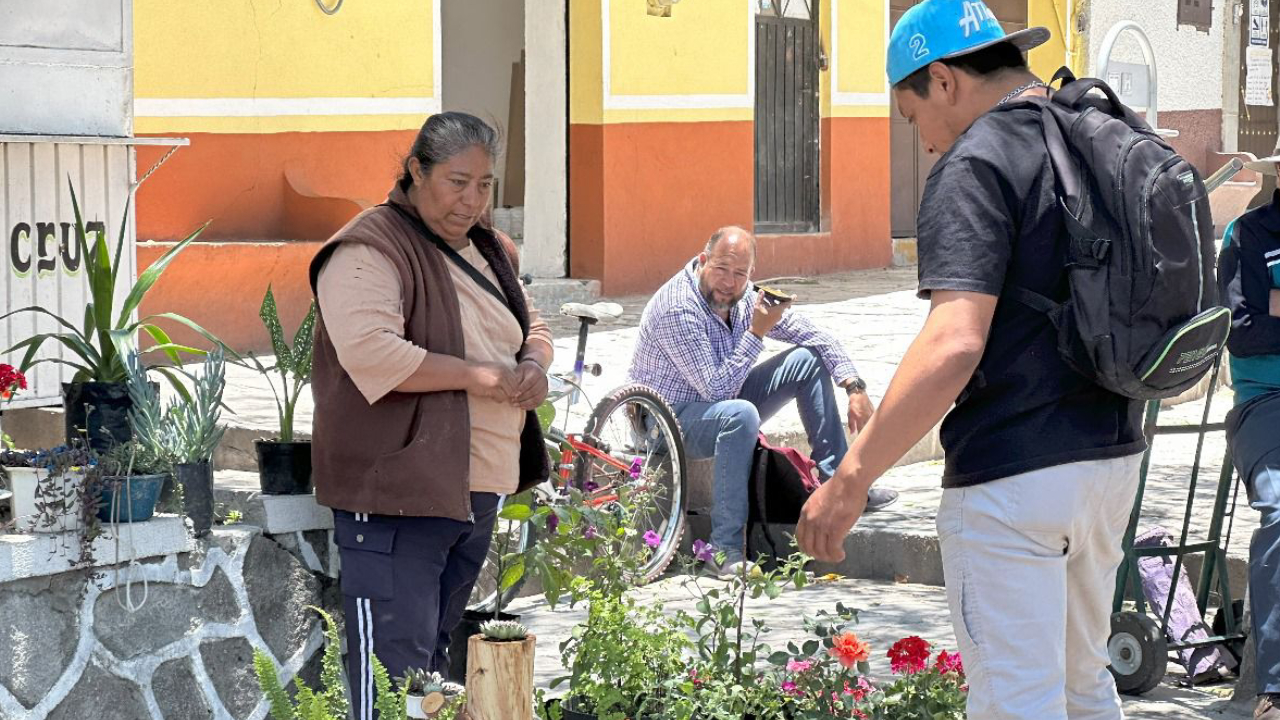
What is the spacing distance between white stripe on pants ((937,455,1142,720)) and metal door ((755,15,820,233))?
1158 centimetres

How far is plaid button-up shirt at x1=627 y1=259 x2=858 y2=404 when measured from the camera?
7219mm

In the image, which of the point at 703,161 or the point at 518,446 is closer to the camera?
the point at 518,446

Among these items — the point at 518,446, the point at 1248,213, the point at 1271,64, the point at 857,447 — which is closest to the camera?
the point at 857,447

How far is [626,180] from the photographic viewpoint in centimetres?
1298

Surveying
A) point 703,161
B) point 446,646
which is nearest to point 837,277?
point 703,161

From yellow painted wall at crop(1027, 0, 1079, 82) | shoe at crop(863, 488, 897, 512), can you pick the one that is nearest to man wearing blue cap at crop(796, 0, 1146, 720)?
shoe at crop(863, 488, 897, 512)

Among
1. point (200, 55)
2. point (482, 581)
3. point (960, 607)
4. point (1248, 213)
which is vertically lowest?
point (482, 581)

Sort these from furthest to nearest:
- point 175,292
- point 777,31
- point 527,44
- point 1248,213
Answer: point 777,31 < point 527,44 < point 175,292 < point 1248,213

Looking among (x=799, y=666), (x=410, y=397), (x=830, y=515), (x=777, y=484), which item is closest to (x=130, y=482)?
(x=410, y=397)

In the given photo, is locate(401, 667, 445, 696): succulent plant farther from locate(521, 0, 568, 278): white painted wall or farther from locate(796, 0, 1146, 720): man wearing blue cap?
locate(521, 0, 568, 278): white painted wall

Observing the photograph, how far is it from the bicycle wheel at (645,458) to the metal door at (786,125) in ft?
25.3

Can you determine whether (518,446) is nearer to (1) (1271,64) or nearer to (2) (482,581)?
(2) (482,581)

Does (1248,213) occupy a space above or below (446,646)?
above

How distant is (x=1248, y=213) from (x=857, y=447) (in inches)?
98.0
